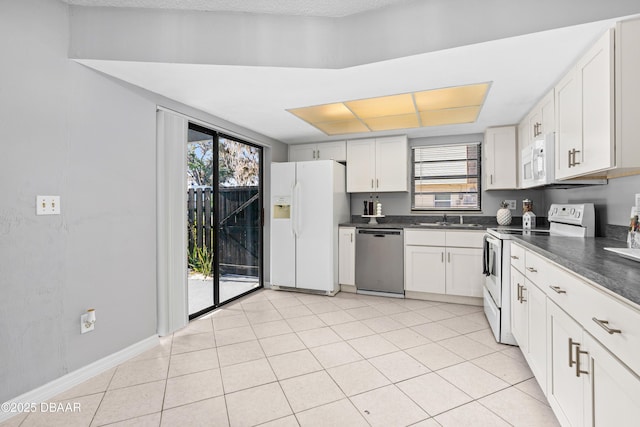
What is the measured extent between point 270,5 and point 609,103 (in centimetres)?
203

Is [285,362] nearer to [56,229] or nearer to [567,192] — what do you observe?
[56,229]

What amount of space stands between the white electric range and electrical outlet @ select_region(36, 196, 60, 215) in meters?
3.29

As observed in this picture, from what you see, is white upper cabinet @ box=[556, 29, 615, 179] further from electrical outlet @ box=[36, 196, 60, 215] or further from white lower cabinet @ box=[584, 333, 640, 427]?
electrical outlet @ box=[36, 196, 60, 215]

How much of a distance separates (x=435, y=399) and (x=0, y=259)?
263 cm

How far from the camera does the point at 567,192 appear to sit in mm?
2984

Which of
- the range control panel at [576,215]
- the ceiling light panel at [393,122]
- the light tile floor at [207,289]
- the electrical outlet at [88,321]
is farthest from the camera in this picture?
the light tile floor at [207,289]

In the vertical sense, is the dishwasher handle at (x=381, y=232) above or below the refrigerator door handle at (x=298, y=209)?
below

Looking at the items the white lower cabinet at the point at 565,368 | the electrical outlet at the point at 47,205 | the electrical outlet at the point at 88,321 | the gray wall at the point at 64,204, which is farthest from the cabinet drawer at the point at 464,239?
the electrical outlet at the point at 47,205

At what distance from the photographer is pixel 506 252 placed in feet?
8.46

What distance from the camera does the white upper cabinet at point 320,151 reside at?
4449 mm

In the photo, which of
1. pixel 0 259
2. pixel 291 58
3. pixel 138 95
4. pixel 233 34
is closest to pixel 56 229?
pixel 0 259

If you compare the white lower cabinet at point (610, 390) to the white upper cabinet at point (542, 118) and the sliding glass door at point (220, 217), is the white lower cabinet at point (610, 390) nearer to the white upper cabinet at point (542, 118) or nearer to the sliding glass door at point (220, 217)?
the white upper cabinet at point (542, 118)

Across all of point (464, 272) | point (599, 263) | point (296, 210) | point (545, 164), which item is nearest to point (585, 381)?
point (599, 263)

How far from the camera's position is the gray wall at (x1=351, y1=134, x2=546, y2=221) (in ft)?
12.7
